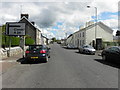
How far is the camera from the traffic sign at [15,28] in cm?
1530

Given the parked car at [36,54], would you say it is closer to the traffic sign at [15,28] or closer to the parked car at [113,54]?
the traffic sign at [15,28]

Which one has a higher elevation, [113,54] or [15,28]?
[15,28]

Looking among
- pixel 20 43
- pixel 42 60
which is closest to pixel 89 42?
pixel 20 43

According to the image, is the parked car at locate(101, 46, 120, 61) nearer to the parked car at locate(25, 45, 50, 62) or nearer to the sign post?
the parked car at locate(25, 45, 50, 62)

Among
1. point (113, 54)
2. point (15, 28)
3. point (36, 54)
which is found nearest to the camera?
point (113, 54)

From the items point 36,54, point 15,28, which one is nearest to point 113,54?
point 36,54

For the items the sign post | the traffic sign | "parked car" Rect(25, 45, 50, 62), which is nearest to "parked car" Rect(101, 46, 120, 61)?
"parked car" Rect(25, 45, 50, 62)

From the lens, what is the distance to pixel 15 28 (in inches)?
602

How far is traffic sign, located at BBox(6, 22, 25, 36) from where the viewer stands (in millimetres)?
15297

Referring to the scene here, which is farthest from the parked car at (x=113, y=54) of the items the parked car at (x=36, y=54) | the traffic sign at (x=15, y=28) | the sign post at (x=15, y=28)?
the traffic sign at (x=15, y=28)

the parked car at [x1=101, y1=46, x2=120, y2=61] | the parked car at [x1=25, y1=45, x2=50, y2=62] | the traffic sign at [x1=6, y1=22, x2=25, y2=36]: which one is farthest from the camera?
the traffic sign at [x1=6, y1=22, x2=25, y2=36]

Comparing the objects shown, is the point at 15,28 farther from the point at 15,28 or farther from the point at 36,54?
the point at 36,54

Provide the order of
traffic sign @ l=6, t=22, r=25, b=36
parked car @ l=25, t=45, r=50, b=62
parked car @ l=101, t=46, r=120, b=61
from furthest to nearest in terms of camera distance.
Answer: traffic sign @ l=6, t=22, r=25, b=36
parked car @ l=25, t=45, r=50, b=62
parked car @ l=101, t=46, r=120, b=61

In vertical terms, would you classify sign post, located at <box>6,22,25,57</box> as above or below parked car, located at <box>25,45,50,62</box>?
above
